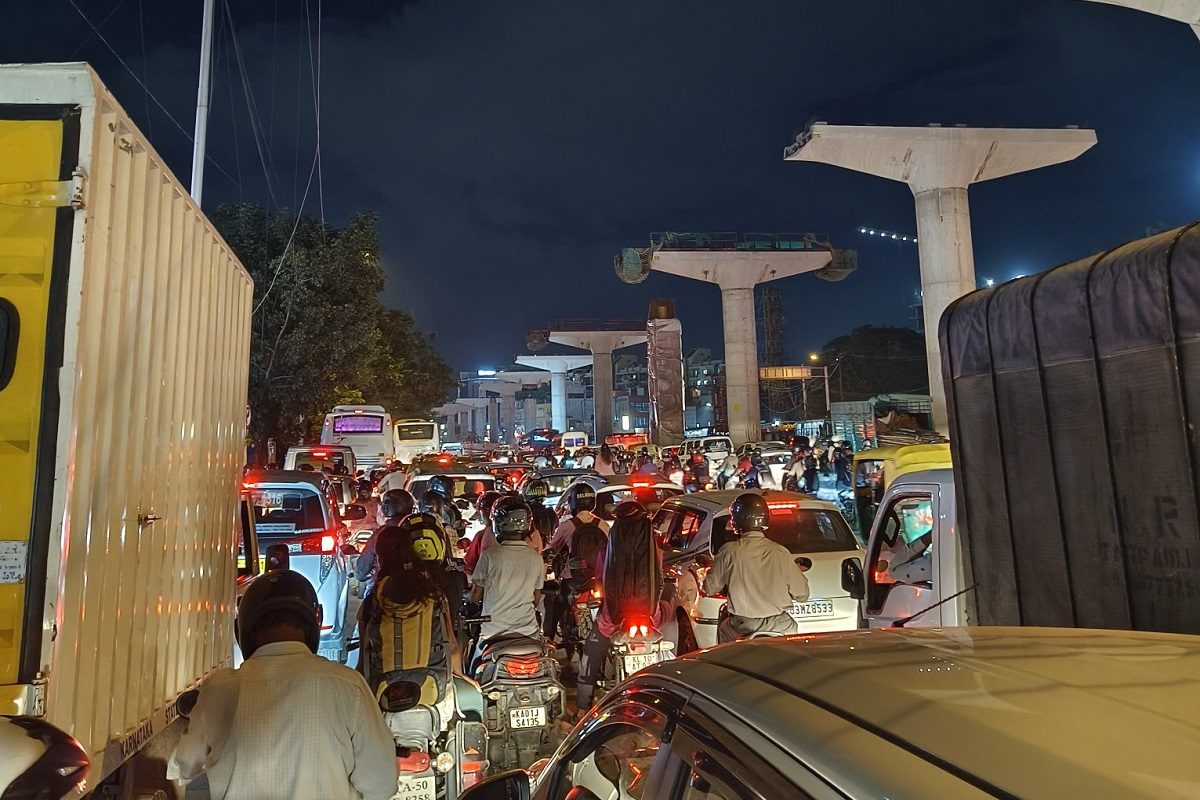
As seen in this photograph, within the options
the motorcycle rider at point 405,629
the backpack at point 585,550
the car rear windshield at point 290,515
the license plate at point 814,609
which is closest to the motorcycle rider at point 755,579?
the license plate at point 814,609

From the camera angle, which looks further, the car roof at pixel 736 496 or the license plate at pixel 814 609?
the car roof at pixel 736 496

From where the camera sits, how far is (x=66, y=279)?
3039mm

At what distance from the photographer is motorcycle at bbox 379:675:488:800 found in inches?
152

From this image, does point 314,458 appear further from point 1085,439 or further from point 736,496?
point 1085,439

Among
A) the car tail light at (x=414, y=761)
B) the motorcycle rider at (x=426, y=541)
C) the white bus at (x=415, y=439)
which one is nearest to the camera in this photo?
the car tail light at (x=414, y=761)

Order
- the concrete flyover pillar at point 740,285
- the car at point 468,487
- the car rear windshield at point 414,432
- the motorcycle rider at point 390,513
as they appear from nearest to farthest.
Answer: the motorcycle rider at point 390,513 < the car at point 468,487 < the car rear windshield at point 414,432 < the concrete flyover pillar at point 740,285

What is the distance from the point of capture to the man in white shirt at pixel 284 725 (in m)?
2.51

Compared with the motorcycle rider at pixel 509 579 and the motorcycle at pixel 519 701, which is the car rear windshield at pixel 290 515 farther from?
the motorcycle at pixel 519 701

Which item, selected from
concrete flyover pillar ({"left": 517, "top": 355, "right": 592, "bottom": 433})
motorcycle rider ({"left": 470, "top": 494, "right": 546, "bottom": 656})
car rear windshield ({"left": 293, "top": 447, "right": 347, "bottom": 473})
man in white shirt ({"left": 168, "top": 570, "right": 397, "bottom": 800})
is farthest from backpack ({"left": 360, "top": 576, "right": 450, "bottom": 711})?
concrete flyover pillar ({"left": 517, "top": 355, "right": 592, "bottom": 433})

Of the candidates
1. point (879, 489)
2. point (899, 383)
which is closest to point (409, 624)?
point (879, 489)

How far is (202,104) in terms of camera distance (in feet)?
48.0

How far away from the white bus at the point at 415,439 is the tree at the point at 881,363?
4101 cm

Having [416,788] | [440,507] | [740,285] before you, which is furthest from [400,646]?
[740,285]

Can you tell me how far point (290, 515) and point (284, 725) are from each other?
7.44m
